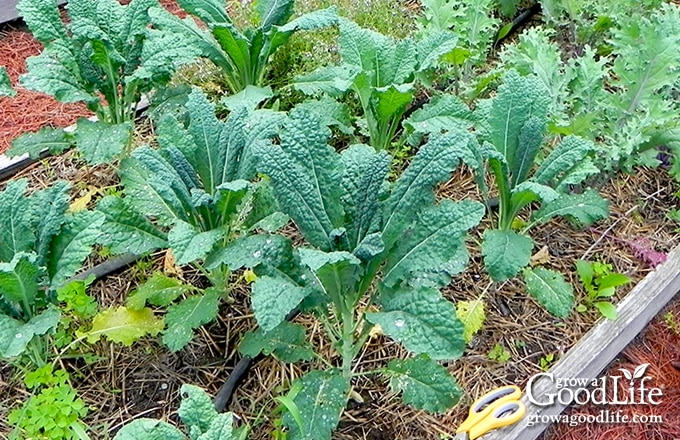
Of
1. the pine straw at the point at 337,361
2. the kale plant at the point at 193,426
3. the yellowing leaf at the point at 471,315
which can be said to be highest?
the kale plant at the point at 193,426

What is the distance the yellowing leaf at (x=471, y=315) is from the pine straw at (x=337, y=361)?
0.07m

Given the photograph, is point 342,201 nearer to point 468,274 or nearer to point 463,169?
point 468,274

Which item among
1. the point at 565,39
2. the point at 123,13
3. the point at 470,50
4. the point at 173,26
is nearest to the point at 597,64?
the point at 470,50

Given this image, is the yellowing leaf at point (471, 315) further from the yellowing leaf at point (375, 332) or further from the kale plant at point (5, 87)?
the kale plant at point (5, 87)

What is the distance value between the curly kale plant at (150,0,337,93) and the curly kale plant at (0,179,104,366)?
76 cm

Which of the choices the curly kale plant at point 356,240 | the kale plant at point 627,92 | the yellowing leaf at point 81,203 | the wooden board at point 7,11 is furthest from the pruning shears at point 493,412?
the wooden board at point 7,11

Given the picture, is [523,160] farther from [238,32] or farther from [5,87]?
[5,87]

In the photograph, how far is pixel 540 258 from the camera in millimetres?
2301

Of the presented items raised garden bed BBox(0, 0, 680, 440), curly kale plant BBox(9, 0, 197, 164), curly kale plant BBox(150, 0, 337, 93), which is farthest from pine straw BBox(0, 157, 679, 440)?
curly kale plant BBox(150, 0, 337, 93)

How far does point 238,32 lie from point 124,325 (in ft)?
3.58

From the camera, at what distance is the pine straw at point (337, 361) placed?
1883mm

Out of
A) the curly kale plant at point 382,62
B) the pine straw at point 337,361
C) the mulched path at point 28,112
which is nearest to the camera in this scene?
the pine straw at point 337,361

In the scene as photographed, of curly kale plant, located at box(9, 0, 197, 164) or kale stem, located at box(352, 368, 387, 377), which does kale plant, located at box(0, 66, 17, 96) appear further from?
kale stem, located at box(352, 368, 387, 377)

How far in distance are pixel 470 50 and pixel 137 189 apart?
1.47 m
